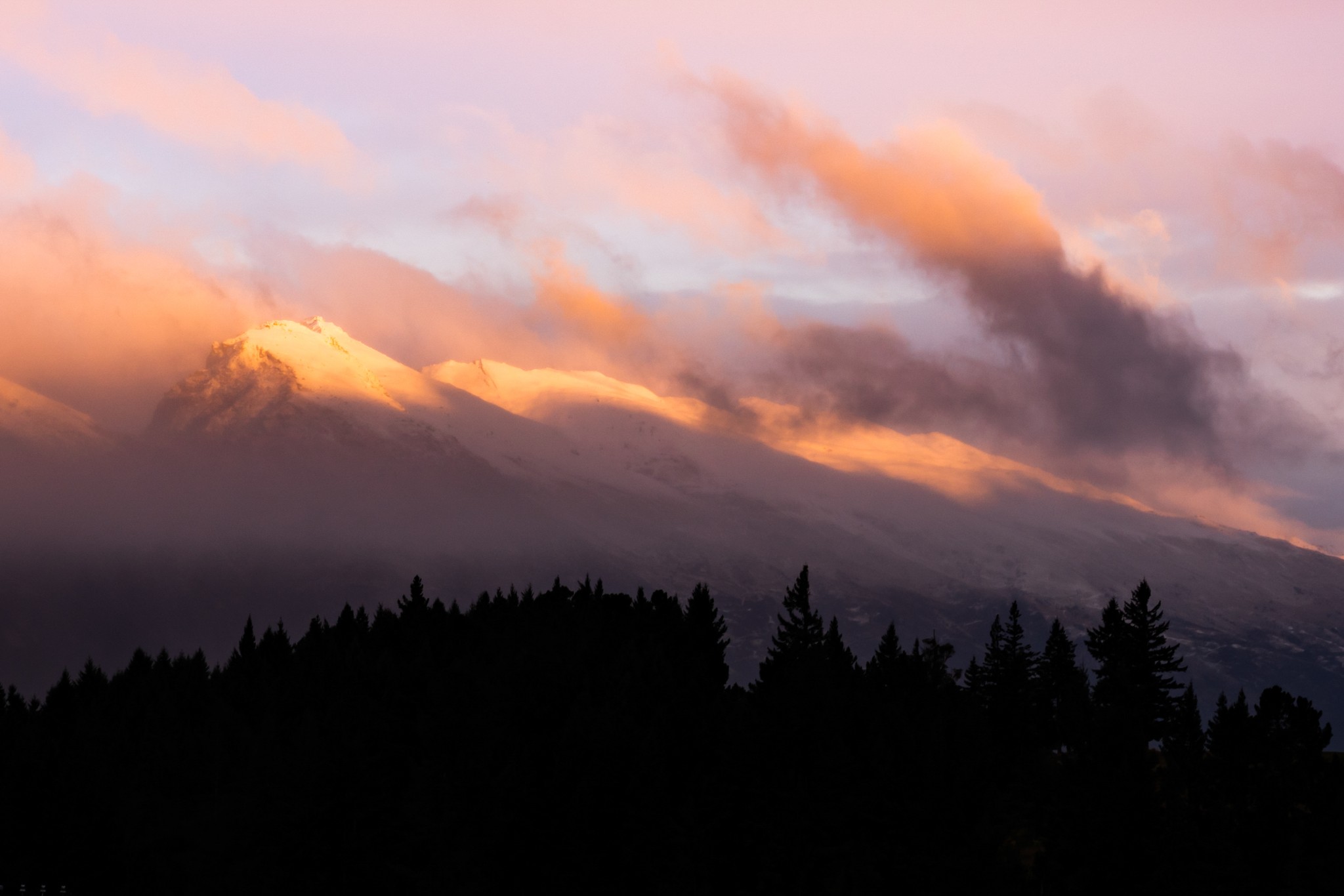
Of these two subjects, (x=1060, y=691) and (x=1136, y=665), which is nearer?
(x=1136, y=665)

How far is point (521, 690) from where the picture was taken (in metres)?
143

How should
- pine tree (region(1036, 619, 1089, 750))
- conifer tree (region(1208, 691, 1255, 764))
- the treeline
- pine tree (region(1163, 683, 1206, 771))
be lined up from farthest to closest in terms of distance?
1. pine tree (region(1036, 619, 1089, 750))
2. pine tree (region(1163, 683, 1206, 771))
3. conifer tree (region(1208, 691, 1255, 764))
4. the treeline

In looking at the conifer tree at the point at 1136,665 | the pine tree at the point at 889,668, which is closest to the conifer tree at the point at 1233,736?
the conifer tree at the point at 1136,665

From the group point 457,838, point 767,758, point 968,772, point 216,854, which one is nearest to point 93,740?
point 216,854

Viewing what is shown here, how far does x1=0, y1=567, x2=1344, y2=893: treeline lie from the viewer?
112875 mm

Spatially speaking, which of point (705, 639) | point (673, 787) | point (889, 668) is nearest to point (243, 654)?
point (705, 639)

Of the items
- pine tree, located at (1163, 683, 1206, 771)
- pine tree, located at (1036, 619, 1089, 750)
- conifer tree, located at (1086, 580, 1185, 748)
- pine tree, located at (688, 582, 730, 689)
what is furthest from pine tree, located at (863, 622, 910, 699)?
pine tree, located at (1163, 683, 1206, 771)

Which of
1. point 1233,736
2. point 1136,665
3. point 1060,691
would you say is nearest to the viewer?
point 1233,736

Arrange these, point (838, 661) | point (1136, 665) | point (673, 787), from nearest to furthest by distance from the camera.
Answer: point (673, 787) → point (1136, 665) → point (838, 661)

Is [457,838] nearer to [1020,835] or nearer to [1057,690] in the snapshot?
[1020,835]

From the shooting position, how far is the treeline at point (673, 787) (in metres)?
113

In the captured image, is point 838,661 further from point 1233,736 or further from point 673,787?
point 1233,736

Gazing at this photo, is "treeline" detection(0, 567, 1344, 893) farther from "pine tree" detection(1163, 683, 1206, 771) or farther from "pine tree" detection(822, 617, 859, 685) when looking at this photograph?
"pine tree" detection(822, 617, 859, 685)

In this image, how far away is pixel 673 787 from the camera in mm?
127250
